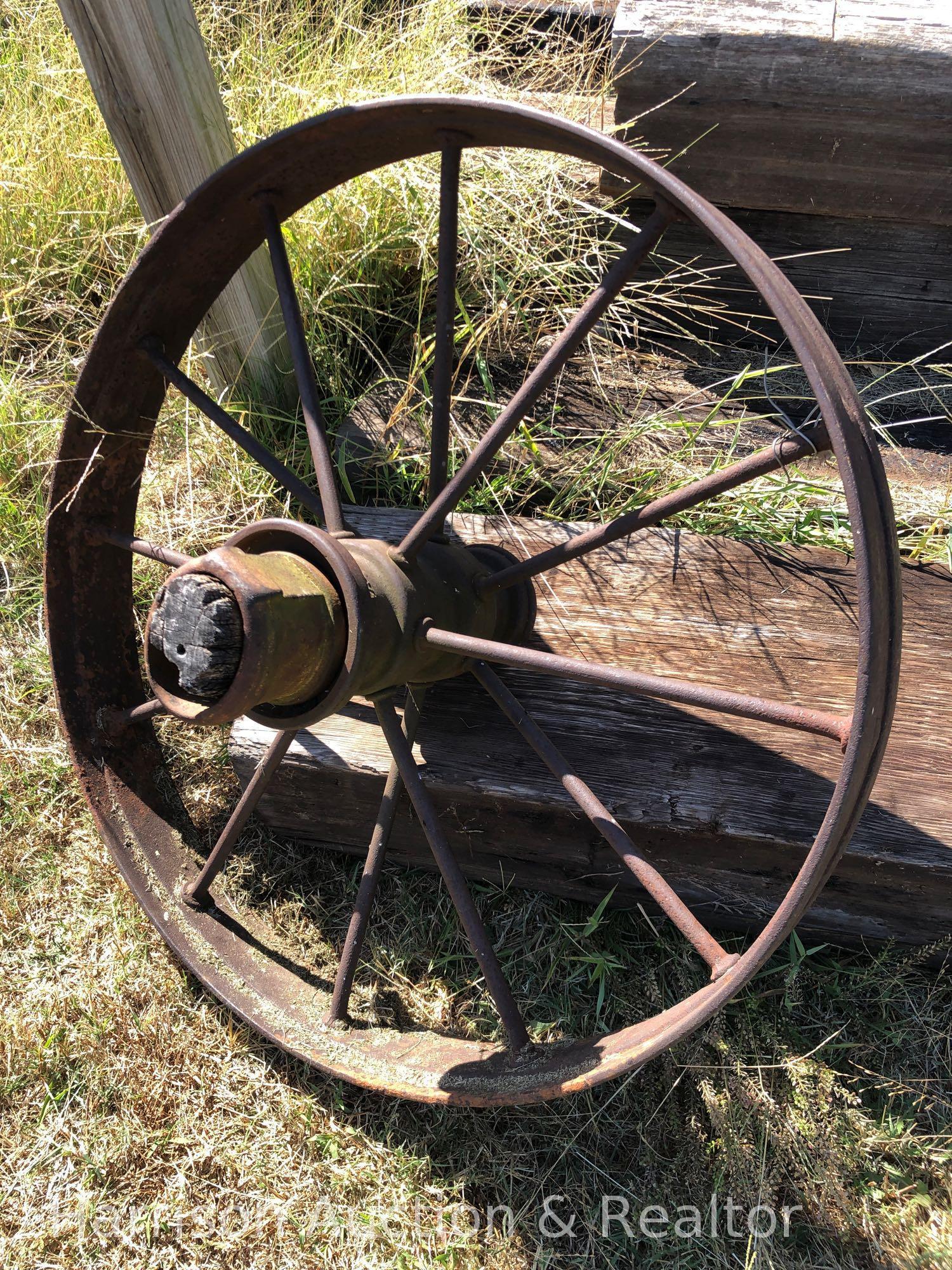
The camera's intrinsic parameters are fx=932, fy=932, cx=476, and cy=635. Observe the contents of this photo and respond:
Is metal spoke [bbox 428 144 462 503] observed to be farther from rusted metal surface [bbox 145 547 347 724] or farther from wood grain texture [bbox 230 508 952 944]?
wood grain texture [bbox 230 508 952 944]

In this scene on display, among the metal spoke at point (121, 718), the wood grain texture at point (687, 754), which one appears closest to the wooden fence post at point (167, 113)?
the wood grain texture at point (687, 754)

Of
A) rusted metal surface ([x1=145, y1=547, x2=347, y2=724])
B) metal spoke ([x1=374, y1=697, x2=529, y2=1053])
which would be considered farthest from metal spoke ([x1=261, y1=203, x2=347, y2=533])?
metal spoke ([x1=374, y1=697, x2=529, y2=1053])

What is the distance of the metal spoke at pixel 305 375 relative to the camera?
171 cm

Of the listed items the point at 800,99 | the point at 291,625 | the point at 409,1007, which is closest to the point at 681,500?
the point at 291,625

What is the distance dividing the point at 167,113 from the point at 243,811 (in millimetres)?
1528

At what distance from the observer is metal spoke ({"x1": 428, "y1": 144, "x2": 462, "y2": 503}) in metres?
1.55

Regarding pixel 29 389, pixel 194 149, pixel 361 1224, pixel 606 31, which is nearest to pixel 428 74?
pixel 606 31

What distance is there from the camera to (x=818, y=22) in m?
2.23

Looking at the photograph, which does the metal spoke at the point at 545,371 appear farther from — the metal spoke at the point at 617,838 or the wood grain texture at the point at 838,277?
the wood grain texture at the point at 838,277

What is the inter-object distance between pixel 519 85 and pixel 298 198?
1.64 metres

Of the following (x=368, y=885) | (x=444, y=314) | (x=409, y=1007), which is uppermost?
(x=444, y=314)

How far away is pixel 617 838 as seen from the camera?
151 centimetres

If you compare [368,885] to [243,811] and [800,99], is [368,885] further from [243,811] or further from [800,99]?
[800,99]

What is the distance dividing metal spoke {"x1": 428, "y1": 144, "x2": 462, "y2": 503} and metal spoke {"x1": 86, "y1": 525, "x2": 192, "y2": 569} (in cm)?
51
